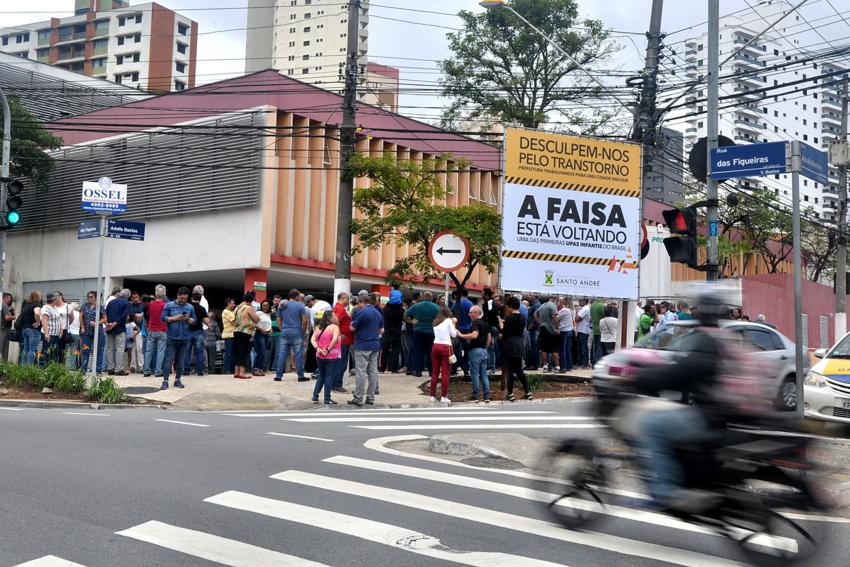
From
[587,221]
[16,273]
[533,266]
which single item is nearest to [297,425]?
[533,266]

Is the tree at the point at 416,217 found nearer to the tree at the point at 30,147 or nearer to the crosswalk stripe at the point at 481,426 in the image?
the crosswalk stripe at the point at 481,426

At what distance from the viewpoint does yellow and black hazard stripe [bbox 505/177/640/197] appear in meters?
20.1

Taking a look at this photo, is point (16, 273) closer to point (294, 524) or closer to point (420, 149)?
point (420, 149)

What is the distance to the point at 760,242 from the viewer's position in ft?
174

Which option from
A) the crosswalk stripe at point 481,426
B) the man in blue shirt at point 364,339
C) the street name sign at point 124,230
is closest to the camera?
the crosswalk stripe at point 481,426

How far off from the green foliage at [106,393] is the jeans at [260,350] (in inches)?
155

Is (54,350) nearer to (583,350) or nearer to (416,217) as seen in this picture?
(416,217)

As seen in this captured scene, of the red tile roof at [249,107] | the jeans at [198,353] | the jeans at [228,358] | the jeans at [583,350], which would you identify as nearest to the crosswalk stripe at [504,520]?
the jeans at [198,353]

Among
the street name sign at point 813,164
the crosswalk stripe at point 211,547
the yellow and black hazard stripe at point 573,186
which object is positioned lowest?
the crosswalk stripe at point 211,547

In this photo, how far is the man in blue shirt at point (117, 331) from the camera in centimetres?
1973

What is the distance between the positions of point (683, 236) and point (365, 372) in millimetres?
5777

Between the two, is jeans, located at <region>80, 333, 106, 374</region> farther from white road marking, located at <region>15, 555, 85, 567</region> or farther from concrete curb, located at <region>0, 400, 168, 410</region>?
white road marking, located at <region>15, 555, 85, 567</region>

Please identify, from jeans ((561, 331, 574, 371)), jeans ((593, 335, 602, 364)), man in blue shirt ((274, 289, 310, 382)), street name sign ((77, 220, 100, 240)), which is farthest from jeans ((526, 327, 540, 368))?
street name sign ((77, 220, 100, 240))

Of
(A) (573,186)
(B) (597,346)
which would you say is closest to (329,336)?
(A) (573,186)
